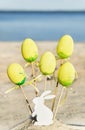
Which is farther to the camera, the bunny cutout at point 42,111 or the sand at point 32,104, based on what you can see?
the sand at point 32,104

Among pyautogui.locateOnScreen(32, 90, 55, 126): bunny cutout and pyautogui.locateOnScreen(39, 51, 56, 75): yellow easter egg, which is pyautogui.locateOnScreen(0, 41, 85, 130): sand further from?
pyautogui.locateOnScreen(39, 51, 56, 75): yellow easter egg

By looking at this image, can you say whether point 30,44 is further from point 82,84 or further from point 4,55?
point 4,55

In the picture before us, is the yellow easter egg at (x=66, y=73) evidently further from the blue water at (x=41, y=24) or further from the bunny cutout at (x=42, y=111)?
the blue water at (x=41, y=24)

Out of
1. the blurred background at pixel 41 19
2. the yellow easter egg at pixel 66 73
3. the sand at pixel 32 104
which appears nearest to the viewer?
the yellow easter egg at pixel 66 73

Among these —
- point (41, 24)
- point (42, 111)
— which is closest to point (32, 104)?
point (42, 111)

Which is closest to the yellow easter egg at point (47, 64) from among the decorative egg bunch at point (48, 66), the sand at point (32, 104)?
the decorative egg bunch at point (48, 66)

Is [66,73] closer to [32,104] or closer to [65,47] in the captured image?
[65,47]
